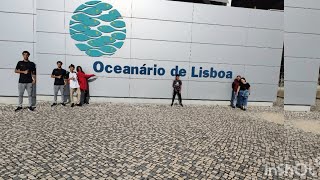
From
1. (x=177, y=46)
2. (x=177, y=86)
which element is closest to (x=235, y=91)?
(x=177, y=86)

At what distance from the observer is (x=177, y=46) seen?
1265 centimetres

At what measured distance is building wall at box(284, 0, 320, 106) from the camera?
1302cm

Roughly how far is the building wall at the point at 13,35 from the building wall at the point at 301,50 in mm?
12159

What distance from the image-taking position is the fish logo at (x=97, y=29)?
11.8 meters

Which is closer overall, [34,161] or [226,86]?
[34,161]

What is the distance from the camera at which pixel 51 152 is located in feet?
19.1

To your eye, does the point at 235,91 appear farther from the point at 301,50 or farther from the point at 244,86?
the point at 301,50

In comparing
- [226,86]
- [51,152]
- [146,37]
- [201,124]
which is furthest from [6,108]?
[226,86]

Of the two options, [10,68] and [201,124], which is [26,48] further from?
[201,124]

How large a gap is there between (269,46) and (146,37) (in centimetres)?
641

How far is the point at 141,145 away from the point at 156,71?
259 inches

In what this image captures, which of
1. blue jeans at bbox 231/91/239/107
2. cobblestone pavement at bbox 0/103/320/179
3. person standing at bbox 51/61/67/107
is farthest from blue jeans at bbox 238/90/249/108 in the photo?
person standing at bbox 51/61/67/107

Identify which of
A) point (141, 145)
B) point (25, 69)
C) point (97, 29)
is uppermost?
point (97, 29)

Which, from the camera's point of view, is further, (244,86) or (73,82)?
(244,86)
